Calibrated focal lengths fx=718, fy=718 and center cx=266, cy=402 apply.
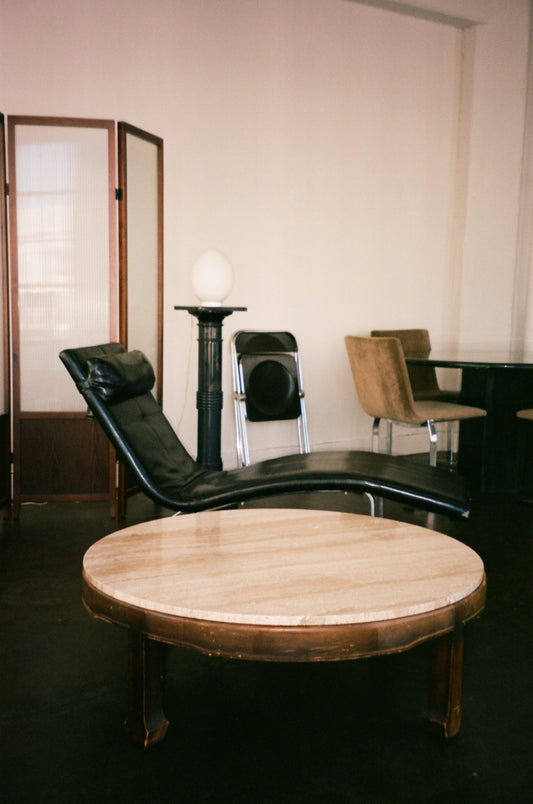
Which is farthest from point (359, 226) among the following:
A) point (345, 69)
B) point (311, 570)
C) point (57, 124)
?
point (311, 570)

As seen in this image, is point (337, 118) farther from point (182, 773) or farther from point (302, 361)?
point (182, 773)

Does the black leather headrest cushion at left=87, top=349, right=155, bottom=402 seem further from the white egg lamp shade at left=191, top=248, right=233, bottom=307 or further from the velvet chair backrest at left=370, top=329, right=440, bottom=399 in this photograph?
the velvet chair backrest at left=370, top=329, right=440, bottom=399

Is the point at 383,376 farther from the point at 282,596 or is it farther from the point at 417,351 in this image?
the point at 282,596

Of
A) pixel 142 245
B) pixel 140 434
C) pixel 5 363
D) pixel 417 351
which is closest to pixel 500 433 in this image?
pixel 417 351

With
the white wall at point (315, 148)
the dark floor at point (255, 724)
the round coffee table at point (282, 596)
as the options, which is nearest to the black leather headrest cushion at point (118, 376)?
the round coffee table at point (282, 596)

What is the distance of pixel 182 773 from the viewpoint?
1654mm

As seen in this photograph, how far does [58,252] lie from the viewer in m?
3.78

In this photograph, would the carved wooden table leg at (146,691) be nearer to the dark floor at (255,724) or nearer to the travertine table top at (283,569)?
the dark floor at (255,724)

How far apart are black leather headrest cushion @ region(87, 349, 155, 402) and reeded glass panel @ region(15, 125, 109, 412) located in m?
1.02

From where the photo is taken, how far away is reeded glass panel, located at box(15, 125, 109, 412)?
3701 mm

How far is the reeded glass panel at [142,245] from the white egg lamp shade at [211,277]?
599 millimetres

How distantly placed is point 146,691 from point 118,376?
4.11 feet

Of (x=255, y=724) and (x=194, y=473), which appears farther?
(x=194, y=473)

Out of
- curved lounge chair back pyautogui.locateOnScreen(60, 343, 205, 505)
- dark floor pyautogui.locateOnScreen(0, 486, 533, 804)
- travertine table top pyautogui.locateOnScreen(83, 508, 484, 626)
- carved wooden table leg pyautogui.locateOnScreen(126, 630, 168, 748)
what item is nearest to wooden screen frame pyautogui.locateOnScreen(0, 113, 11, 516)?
curved lounge chair back pyautogui.locateOnScreen(60, 343, 205, 505)
